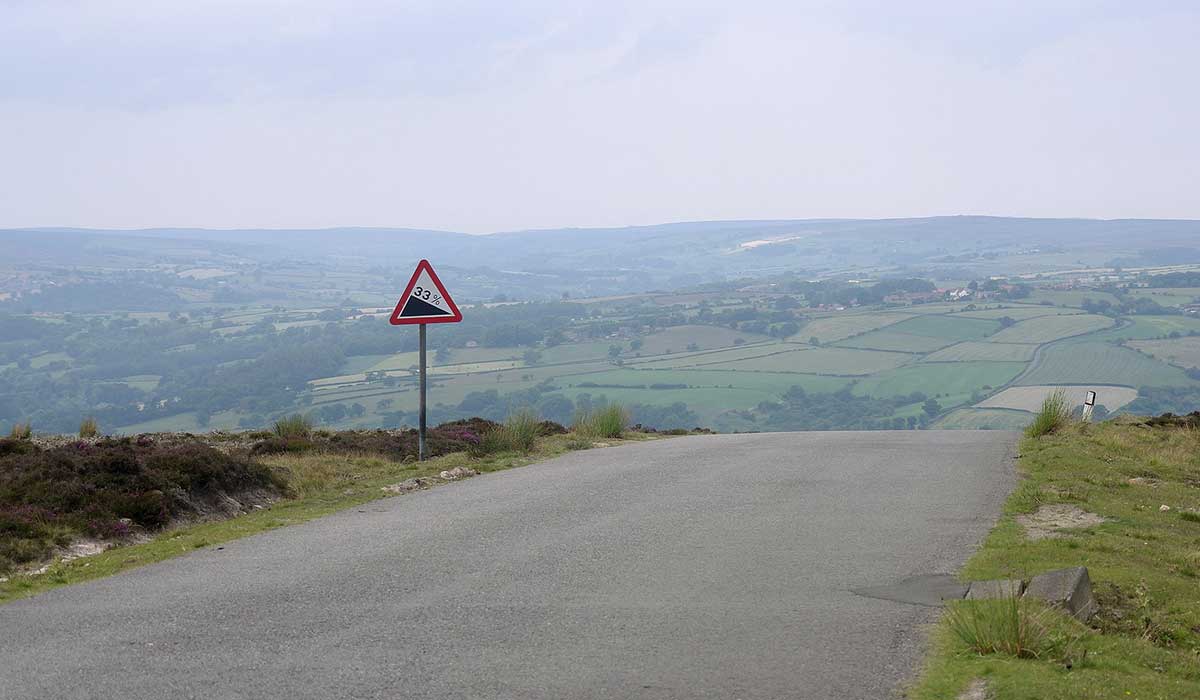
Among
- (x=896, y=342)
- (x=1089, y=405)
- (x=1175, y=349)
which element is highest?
(x=1089, y=405)

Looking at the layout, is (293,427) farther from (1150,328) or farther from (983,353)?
(1150,328)

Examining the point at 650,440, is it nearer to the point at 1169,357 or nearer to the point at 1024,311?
the point at 1169,357

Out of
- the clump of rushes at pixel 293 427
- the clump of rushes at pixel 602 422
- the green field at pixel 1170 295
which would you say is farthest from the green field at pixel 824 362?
the clump of rushes at pixel 293 427

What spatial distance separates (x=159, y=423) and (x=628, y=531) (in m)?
57.0

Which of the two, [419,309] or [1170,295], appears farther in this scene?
[1170,295]

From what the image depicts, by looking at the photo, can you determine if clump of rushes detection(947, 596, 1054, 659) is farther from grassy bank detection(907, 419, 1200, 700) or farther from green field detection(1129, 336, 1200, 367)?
green field detection(1129, 336, 1200, 367)

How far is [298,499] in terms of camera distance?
524 inches

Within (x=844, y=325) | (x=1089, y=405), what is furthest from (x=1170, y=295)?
(x=1089, y=405)

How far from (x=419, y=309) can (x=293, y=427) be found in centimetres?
631

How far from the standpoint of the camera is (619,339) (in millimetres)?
98938

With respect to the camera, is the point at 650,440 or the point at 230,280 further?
the point at 230,280

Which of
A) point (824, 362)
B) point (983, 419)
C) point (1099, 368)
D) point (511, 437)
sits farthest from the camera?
point (824, 362)

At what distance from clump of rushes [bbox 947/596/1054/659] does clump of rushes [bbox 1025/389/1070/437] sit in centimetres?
1373

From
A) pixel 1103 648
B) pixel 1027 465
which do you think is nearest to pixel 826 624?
pixel 1103 648
